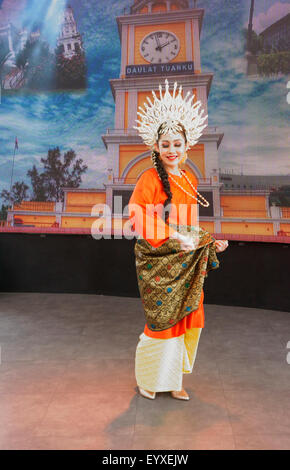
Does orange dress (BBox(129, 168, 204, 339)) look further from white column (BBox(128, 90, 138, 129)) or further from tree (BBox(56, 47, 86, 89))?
tree (BBox(56, 47, 86, 89))

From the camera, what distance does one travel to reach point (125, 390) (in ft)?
6.30

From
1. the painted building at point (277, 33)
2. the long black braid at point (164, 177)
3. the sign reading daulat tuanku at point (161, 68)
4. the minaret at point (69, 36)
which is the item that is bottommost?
the long black braid at point (164, 177)

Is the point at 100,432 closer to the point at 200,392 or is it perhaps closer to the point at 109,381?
the point at 109,381

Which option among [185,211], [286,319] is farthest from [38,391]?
[286,319]

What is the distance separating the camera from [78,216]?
4.43 metres

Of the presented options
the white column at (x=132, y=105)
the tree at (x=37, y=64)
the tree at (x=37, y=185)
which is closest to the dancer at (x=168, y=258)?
the white column at (x=132, y=105)

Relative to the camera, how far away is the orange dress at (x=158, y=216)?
173 centimetres

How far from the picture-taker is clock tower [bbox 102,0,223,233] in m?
4.30

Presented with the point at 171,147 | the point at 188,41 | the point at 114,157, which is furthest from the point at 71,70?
the point at 171,147

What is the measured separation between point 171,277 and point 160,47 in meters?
3.86

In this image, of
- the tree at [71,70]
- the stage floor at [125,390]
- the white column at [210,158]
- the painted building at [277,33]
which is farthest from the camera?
the tree at [71,70]

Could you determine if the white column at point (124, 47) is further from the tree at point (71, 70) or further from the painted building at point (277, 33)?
the painted building at point (277, 33)
